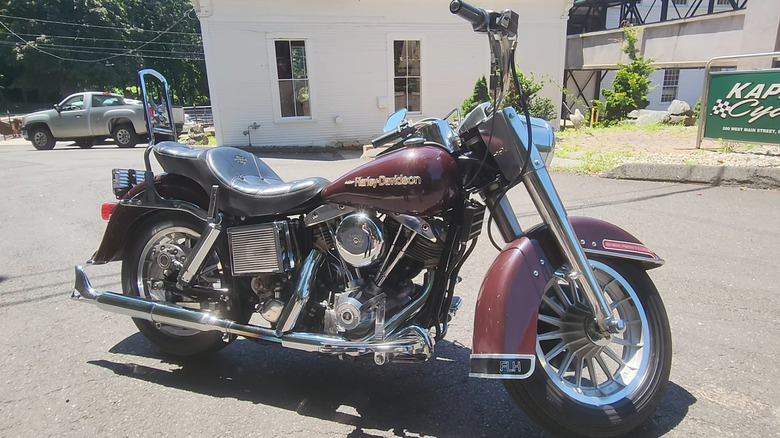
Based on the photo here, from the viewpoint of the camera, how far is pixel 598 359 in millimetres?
2521

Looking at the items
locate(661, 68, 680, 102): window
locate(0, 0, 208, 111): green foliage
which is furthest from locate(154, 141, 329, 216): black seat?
locate(0, 0, 208, 111): green foliage

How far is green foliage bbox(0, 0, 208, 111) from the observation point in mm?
35500

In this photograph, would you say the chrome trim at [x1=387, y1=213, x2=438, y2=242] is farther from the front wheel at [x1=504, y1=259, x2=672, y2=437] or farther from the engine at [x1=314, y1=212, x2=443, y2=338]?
the front wheel at [x1=504, y1=259, x2=672, y2=437]

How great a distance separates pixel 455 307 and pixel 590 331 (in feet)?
2.16

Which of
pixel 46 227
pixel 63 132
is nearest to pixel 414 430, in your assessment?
pixel 46 227

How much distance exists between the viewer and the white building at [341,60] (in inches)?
514

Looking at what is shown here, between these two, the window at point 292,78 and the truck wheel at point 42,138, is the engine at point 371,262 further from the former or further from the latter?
the truck wheel at point 42,138

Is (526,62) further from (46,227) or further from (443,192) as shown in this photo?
(443,192)

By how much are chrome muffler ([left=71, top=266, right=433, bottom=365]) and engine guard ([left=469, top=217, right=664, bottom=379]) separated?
0.30 metres

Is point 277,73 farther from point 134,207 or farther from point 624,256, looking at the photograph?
point 624,256

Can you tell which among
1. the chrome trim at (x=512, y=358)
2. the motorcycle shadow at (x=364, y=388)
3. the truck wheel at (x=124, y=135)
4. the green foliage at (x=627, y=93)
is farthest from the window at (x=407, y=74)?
the chrome trim at (x=512, y=358)

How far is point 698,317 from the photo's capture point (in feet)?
11.9

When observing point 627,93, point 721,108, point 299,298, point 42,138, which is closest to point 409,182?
point 299,298

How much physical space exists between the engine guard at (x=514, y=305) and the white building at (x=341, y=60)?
40.4 ft
